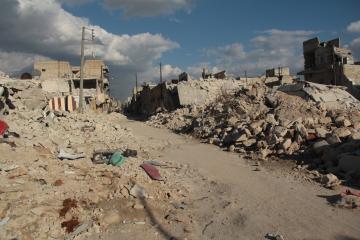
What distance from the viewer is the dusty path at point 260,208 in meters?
6.09

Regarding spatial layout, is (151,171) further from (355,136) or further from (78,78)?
(78,78)

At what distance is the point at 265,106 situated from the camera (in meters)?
17.0

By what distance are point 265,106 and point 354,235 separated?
11503 millimetres

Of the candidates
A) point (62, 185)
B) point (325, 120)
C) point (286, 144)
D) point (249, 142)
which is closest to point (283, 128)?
point (286, 144)

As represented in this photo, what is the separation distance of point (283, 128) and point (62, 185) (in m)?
7.80

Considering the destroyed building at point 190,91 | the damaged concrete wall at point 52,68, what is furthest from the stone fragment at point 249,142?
the damaged concrete wall at point 52,68

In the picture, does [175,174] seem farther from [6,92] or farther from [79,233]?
[6,92]

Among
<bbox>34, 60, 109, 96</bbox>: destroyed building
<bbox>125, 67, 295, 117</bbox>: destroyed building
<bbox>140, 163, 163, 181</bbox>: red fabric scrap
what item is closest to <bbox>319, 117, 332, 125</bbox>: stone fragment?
<bbox>140, 163, 163, 181</bbox>: red fabric scrap

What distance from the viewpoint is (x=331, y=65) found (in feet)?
105

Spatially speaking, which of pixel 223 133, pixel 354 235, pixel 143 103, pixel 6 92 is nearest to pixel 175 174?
→ pixel 354 235

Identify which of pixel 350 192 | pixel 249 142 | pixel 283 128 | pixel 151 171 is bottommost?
pixel 350 192

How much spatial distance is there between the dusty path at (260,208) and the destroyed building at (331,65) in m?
22.7

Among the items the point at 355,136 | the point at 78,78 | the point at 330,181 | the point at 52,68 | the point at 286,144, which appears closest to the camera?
the point at 330,181

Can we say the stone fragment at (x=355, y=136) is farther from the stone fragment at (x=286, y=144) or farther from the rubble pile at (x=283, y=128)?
the stone fragment at (x=286, y=144)
